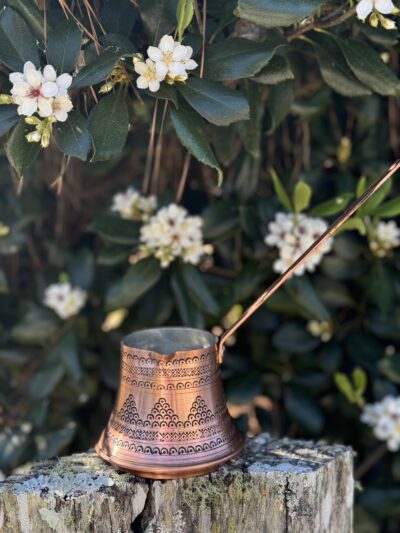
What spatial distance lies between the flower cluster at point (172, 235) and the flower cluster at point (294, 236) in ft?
0.53

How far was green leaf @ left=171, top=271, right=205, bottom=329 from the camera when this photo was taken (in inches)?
67.6

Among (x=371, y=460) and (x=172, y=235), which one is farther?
(x=371, y=460)

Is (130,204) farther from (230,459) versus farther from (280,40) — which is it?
(230,459)

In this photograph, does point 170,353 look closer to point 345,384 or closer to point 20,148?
point 20,148

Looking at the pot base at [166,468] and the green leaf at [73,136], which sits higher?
the green leaf at [73,136]

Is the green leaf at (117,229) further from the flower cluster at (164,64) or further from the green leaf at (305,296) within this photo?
the flower cluster at (164,64)

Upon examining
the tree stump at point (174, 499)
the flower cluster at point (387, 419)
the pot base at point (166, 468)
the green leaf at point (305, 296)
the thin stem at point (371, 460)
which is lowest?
the tree stump at point (174, 499)

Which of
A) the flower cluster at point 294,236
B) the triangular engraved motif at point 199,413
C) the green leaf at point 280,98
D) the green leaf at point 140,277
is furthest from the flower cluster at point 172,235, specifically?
the triangular engraved motif at point 199,413

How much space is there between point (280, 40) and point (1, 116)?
1.62 feet

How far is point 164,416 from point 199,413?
0.06 meters

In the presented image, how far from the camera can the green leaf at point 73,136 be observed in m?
1.11

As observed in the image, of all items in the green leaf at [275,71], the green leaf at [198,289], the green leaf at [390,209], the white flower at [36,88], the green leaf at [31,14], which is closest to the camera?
the white flower at [36,88]

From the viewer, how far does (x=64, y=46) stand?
44.7 inches

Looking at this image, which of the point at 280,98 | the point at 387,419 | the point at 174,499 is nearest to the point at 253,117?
the point at 280,98
